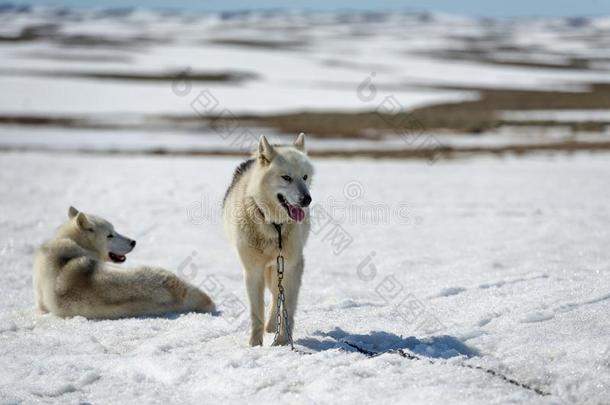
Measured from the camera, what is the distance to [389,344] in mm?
5086

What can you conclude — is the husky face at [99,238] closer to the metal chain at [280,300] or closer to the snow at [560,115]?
the metal chain at [280,300]

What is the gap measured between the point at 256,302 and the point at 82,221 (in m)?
2.18

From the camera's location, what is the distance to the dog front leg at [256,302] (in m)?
5.27

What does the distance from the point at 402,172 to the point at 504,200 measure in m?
4.87

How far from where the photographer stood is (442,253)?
8.62 m

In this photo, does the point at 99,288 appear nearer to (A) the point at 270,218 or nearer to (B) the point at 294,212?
(A) the point at 270,218

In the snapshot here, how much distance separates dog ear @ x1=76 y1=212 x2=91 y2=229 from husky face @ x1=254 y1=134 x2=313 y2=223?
2197 mm

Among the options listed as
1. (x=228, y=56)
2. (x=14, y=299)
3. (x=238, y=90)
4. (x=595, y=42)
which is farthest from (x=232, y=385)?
(x=595, y=42)

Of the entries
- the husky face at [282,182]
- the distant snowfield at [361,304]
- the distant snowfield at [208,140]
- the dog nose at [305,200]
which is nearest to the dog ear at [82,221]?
the distant snowfield at [361,304]

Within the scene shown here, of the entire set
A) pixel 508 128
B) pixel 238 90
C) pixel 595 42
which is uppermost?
pixel 595 42

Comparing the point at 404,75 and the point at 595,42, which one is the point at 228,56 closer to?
the point at 404,75

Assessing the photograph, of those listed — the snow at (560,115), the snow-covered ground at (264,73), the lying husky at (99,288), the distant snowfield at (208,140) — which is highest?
the snow-covered ground at (264,73)

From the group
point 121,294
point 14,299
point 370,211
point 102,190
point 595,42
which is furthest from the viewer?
point 595,42

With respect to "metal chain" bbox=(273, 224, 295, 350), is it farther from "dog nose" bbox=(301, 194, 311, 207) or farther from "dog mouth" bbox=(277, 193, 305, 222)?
"dog nose" bbox=(301, 194, 311, 207)
